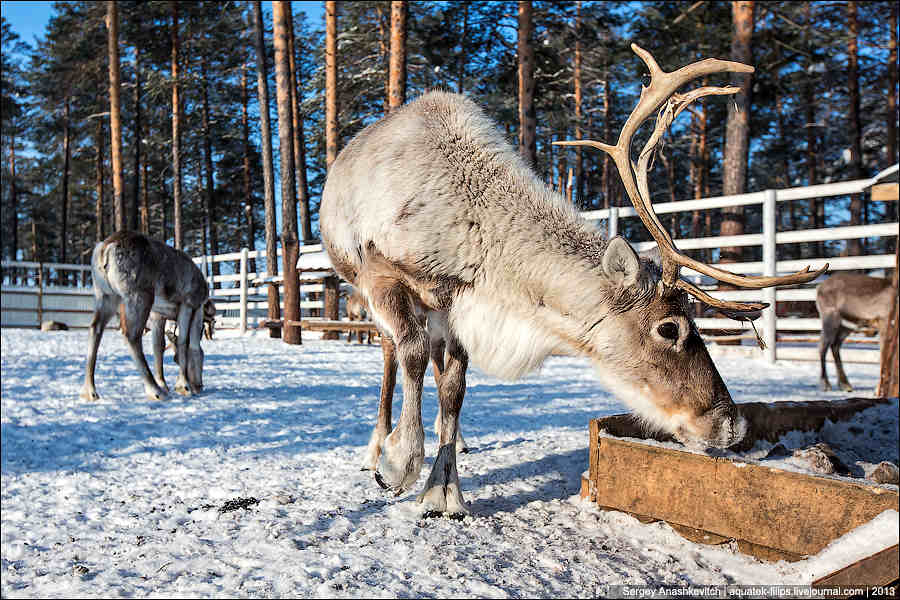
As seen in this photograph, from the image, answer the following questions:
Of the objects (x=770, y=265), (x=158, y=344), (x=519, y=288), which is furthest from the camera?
(x=770, y=265)

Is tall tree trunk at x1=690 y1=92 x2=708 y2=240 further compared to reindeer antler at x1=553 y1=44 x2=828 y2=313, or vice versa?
tall tree trunk at x1=690 y1=92 x2=708 y2=240

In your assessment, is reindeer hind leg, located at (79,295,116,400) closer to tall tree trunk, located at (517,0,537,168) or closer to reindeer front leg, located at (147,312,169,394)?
reindeer front leg, located at (147,312,169,394)

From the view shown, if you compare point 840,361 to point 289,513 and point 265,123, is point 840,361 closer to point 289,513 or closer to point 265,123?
point 289,513

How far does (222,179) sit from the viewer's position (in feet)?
93.1

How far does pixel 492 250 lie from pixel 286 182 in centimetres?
1053

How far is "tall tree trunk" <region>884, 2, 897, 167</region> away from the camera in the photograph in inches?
679

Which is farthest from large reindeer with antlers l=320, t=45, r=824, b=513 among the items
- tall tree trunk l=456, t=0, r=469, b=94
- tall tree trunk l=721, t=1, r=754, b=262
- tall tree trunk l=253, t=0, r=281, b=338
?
tall tree trunk l=456, t=0, r=469, b=94

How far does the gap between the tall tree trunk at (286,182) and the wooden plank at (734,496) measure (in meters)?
9.66

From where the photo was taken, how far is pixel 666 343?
8.75 feet

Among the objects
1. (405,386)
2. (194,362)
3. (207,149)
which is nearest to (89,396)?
(194,362)

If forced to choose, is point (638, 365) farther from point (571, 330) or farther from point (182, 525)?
point (182, 525)

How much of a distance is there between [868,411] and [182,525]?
438 centimetres

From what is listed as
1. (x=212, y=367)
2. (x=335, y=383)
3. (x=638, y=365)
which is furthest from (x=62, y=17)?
(x=638, y=365)

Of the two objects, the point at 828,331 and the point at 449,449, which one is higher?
the point at 828,331
